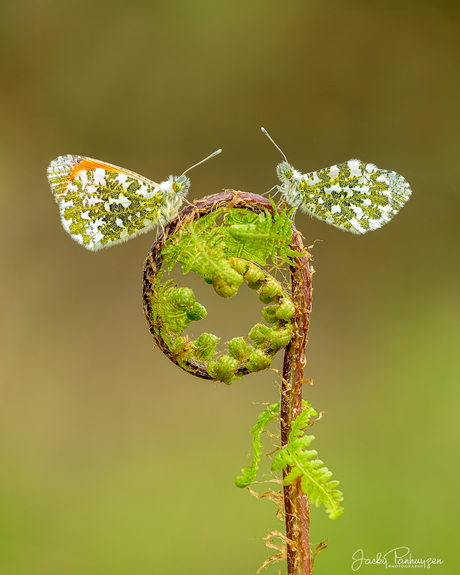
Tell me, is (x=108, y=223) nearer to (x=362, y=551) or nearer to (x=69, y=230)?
(x=69, y=230)

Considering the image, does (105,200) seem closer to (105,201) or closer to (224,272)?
(105,201)

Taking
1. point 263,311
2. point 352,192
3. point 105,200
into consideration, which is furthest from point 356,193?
point 105,200

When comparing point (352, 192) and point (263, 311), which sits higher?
point (352, 192)

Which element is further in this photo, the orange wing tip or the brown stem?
the orange wing tip

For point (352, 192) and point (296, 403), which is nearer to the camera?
point (296, 403)

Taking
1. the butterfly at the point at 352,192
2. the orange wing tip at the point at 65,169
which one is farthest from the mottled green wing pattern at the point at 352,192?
the orange wing tip at the point at 65,169

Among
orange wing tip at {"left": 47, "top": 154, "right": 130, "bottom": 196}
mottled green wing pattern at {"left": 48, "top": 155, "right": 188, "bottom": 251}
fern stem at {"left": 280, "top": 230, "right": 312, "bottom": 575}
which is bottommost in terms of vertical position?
fern stem at {"left": 280, "top": 230, "right": 312, "bottom": 575}

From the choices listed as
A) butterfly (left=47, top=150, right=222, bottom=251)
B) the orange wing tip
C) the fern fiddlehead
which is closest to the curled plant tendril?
the fern fiddlehead

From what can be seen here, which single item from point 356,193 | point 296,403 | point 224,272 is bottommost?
point 296,403

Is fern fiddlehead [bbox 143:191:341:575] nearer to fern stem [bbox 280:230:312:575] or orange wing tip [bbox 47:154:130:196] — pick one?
fern stem [bbox 280:230:312:575]
